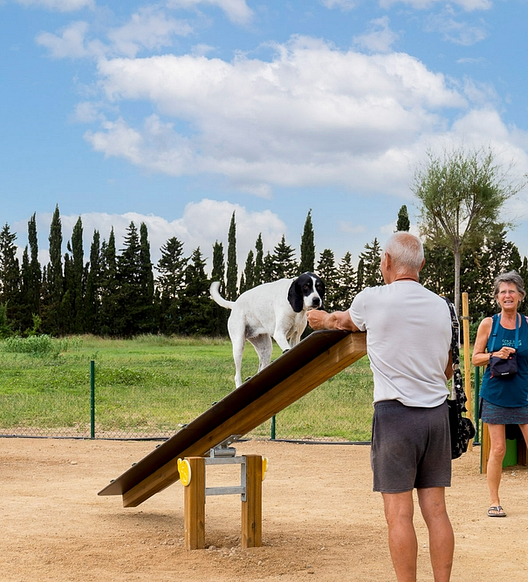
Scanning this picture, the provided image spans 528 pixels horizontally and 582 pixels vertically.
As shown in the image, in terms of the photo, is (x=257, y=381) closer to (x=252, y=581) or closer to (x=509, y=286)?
(x=252, y=581)

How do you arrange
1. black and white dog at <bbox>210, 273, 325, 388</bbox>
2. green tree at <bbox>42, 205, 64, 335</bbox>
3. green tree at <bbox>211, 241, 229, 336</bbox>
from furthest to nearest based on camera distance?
green tree at <bbox>42, 205, 64, 335</bbox>, green tree at <bbox>211, 241, 229, 336</bbox>, black and white dog at <bbox>210, 273, 325, 388</bbox>

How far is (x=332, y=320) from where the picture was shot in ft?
12.3

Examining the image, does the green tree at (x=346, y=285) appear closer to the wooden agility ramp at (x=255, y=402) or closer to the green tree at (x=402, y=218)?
the green tree at (x=402, y=218)

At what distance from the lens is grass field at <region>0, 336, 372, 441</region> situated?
42.3 ft

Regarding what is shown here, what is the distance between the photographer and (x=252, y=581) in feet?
14.3

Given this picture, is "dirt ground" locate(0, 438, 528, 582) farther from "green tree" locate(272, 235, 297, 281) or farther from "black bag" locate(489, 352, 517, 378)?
"green tree" locate(272, 235, 297, 281)


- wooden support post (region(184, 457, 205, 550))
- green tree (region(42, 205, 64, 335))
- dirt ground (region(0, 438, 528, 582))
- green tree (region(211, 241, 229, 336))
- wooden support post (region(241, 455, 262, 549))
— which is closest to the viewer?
dirt ground (region(0, 438, 528, 582))

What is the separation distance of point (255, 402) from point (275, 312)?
2092mm

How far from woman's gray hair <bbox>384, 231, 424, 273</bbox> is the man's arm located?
36cm

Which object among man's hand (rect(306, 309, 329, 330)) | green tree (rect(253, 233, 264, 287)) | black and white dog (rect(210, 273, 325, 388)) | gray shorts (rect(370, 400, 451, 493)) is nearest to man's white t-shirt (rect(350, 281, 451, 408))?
gray shorts (rect(370, 400, 451, 493))

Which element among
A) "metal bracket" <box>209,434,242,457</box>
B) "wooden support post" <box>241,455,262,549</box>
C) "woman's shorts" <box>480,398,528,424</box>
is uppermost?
"woman's shorts" <box>480,398,528,424</box>

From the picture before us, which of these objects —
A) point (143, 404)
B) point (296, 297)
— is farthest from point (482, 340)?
point (143, 404)

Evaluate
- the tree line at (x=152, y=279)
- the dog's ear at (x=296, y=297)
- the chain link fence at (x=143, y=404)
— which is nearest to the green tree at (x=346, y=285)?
the tree line at (x=152, y=279)

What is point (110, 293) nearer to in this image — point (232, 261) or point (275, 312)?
point (232, 261)
